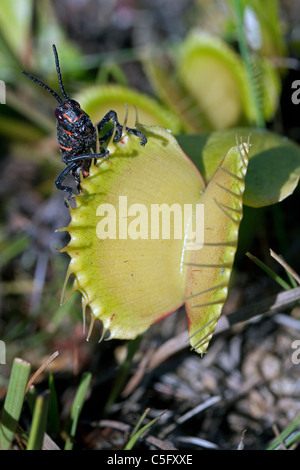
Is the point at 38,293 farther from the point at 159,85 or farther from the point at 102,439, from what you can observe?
the point at 159,85

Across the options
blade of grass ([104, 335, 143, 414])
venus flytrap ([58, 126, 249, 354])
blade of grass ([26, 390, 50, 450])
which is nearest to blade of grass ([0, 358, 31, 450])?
blade of grass ([26, 390, 50, 450])

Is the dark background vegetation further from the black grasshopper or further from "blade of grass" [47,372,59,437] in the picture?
the black grasshopper

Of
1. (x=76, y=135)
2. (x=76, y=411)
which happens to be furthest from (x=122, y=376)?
(x=76, y=135)

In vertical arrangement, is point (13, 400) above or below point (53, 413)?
above

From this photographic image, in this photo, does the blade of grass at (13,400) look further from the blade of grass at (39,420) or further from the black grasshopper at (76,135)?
the black grasshopper at (76,135)

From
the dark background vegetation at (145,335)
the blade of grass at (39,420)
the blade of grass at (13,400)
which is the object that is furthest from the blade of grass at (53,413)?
Answer: the blade of grass at (39,420)

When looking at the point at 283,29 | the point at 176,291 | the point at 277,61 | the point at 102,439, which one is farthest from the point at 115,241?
the point at 283,29

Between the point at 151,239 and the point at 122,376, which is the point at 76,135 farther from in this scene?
the point at 122,376
